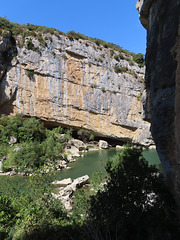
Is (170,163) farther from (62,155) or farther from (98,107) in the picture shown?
(98,107)

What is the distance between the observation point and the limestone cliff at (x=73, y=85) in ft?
68.2

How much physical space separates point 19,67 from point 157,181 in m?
22.0

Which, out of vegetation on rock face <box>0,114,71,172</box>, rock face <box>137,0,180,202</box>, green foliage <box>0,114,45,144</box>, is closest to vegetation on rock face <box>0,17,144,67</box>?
green foliage <box>0,114,45,144</box>

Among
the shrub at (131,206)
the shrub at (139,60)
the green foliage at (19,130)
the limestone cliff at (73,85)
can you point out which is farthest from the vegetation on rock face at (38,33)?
the shrub at (131,206)

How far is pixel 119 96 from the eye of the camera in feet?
84.9

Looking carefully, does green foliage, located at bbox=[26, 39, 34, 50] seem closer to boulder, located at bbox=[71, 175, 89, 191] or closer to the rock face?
boulder, located at bbox=[71, 175, 89, 191]

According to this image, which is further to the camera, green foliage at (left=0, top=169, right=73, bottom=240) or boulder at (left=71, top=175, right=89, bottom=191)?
boulder at (left=71, top=175, right=89, bottom=191)

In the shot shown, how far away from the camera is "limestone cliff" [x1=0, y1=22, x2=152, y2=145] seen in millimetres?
20794

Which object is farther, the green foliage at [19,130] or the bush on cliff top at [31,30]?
the bush on cliff top at [31,30]

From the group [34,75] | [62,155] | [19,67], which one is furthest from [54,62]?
[62,155]

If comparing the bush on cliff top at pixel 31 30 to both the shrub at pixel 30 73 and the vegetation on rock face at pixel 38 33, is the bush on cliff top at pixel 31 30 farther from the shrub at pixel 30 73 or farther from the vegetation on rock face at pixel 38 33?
the shrub at pixel 30 73

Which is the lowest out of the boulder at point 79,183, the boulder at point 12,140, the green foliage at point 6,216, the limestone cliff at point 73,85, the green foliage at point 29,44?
the boulder at point 79,183

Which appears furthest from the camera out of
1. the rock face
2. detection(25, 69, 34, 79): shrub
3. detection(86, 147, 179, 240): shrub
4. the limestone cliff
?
detection(25, 69, 34, 79): shrub

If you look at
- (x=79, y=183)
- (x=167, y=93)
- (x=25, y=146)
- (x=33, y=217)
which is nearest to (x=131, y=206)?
(x=33, y=217)
